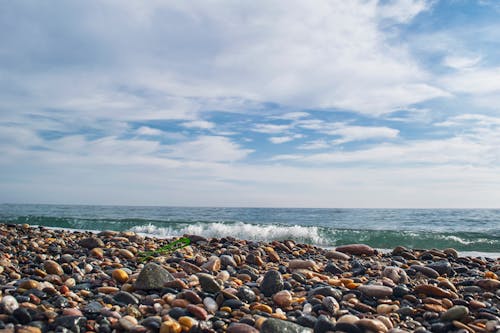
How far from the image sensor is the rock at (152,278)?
3695 mm

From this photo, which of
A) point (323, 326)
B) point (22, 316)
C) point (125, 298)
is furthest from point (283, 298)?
point (22, 316)

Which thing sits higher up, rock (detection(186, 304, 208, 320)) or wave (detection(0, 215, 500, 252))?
rock (detection(186, 304, 208, 320))

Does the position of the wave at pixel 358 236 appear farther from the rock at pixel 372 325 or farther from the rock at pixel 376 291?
the rock at pixel 372 325

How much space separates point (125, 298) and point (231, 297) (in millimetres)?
913

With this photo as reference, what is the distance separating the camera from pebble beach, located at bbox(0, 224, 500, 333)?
2.85 metres

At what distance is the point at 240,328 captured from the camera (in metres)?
2.77

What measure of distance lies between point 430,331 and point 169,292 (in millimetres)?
2199

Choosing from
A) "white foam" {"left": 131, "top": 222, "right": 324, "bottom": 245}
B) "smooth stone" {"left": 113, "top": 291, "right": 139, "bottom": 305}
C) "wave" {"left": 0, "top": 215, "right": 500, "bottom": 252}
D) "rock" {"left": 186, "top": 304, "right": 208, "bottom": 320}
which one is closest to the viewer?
"rock" {"left": 186, "top": 304, "right": 208, "bottom": 320}

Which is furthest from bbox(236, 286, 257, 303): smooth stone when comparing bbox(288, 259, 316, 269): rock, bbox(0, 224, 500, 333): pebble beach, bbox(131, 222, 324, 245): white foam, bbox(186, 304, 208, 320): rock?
bbox(131, 222, 324, 245): white foam

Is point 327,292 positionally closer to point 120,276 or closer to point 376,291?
point 376,291

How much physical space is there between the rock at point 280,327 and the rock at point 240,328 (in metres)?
0.07

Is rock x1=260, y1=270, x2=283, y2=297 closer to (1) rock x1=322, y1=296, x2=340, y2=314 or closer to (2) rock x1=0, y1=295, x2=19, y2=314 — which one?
(1) rock x1=322, y1=296, x2=340, y2=314

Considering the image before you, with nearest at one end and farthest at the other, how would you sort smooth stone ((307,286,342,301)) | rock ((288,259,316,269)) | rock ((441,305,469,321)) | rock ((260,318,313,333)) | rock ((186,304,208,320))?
rock ((260,318,313,333)) → rock ((186,304,208,320)) → rock ((441,305,469,321)) → smooth stone ((307,286,342,301)) → rock ((288,259,316,269))

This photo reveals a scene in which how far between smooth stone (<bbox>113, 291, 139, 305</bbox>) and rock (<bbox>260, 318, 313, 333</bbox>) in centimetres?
125
